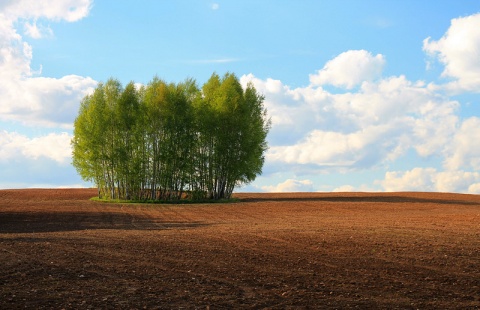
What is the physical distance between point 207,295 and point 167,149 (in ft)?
175

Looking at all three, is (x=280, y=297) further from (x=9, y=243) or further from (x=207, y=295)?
(x=9, y=243)

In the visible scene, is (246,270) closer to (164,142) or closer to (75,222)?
(75,222)

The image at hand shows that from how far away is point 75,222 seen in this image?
39.5m

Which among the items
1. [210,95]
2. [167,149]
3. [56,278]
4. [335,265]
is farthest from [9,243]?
[210,95]

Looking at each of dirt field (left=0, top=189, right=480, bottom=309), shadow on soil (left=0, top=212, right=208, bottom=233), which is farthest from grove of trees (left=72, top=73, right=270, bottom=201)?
dirt field (left=0, top=189, right=480, bottom=309)

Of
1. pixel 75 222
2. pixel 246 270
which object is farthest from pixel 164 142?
pixel 246 270

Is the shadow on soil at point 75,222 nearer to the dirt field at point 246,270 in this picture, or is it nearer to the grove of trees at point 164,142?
the dirt field at point 246,270

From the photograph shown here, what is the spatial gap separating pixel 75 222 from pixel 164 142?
28.5 m

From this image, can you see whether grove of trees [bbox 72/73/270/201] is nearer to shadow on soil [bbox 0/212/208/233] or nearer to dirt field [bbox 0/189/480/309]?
shadow on soil [bbox 0/212/208/233]

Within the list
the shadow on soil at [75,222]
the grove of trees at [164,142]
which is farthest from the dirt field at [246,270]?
the grove of trees at [164,142]

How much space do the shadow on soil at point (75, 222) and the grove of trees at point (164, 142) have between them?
20.5 metres

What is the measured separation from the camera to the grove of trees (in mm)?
67000

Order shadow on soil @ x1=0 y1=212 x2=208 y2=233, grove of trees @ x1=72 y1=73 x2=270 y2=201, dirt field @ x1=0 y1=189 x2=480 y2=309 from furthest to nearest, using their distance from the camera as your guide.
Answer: grove of trees @ x1=72 y1=73 x2=270 y2=201 < shadow on soil @ x1=0 y1=212 x2=208 y2=233 < dirt field @ x1=0 y1=189 x2=480 y2=309

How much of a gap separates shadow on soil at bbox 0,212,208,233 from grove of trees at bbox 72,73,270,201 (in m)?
20.5
